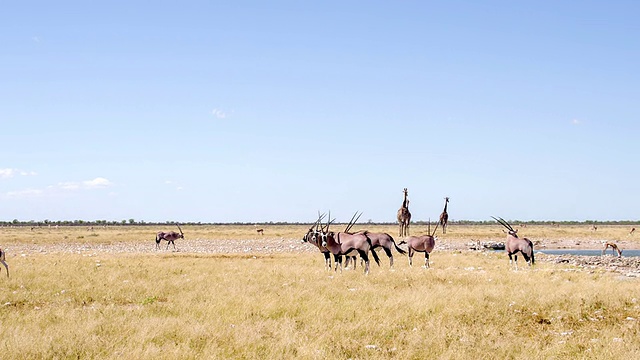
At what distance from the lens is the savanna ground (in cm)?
876

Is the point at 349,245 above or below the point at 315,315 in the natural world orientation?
above

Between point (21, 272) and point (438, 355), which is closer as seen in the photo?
point (438, 355)

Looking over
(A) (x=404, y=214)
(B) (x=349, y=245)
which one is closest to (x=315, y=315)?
(B) (x=349, y=245)

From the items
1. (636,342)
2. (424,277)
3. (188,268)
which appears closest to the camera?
(636,342)

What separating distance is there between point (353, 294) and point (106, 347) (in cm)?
694

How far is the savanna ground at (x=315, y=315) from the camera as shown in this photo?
28.7ft

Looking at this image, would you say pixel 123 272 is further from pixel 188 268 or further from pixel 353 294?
pixel 353 294

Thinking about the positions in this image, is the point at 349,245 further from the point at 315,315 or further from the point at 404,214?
the point at 404,214

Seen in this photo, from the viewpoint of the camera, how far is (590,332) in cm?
1021

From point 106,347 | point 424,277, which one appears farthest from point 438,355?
point 424,277

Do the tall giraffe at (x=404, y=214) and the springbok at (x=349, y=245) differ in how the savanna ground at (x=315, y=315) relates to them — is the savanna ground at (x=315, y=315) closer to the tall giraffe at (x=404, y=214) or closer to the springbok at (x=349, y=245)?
the springbok at (x=349, y=245)

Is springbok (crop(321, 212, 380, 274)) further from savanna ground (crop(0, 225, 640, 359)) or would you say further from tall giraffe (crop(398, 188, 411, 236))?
tall giraffe (crop(398, 188, 411, 236))

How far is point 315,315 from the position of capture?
11.5 meters

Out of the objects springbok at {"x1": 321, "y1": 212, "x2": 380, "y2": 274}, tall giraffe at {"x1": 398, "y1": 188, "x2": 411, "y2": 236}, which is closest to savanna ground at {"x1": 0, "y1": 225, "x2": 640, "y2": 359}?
springbok at {"x1": 321, "y1": 212, "x2": 380, "y2": 274}
